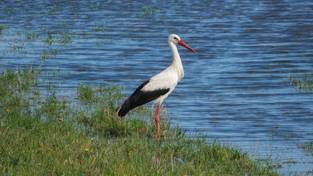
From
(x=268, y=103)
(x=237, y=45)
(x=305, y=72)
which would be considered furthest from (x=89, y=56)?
(x=268, y=103)

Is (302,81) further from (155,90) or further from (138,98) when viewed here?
(138,98)

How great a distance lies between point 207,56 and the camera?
32.2 m

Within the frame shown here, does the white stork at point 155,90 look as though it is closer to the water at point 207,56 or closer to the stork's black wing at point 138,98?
the stork's black wing at point 138,98

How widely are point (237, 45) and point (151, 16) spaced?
41.7ft

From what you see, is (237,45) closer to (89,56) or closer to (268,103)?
(89,56)

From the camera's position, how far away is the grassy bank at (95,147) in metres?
12.6

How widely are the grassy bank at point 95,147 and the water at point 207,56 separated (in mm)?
1193

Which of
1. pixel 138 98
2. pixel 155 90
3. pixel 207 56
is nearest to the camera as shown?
pixel 138 98

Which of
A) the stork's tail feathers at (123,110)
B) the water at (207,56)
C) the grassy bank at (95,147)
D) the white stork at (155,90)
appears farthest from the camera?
the water at (207,56)

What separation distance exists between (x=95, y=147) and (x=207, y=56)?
1798cm

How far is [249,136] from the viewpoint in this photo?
18.2 metres

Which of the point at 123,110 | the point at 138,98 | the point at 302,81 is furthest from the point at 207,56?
the point at 123,110

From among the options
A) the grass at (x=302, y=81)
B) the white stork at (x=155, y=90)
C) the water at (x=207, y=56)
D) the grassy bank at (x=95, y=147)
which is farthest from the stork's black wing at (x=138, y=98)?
the grass at (x=302, y=81)

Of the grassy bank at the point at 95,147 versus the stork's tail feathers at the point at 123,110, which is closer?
the grassy bank at the point at 95,147
